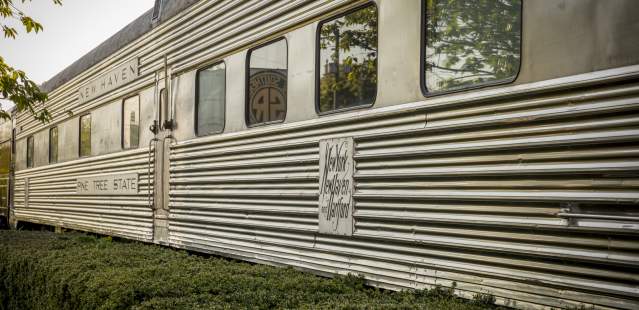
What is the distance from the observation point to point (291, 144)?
15.9 ft

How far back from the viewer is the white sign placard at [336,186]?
4.20 meters

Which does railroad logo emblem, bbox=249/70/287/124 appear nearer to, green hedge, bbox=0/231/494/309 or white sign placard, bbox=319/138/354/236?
white sign placard, bbox=319/138/354/236

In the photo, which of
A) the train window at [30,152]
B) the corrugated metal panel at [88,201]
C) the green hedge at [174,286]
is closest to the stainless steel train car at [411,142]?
the green hedge at [174,286]

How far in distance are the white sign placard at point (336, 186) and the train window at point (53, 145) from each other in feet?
27.4

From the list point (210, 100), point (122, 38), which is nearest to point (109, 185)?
point (122, 38)

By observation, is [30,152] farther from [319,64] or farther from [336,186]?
[336,186]

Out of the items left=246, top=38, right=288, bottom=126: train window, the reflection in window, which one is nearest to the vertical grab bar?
left=246, top=38, right=288, bottom=126: train window

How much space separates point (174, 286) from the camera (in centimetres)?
412

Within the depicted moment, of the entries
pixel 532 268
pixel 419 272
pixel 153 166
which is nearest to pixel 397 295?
pixel 419 272

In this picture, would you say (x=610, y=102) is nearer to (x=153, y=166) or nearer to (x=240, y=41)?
(x=240, y=41)

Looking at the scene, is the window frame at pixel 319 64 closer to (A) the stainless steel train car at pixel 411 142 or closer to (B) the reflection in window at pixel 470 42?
(A) the stainless steel train car at pixel 411 142

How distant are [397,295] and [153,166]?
4488 mm

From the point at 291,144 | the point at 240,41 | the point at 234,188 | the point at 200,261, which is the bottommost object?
the point at 200,261

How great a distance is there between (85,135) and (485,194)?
8.00m
